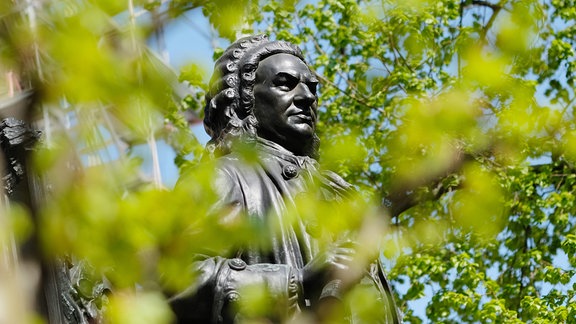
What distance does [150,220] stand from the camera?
534 cm

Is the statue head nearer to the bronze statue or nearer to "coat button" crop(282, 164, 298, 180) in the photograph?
the bronze statue

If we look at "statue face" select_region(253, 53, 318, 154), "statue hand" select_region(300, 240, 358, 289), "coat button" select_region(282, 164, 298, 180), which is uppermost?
"statue face" select_region(253, 53, 318, 154)

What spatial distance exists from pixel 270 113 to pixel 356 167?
27.6ft

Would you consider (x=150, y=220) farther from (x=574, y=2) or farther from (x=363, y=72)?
(x=574, y=2)

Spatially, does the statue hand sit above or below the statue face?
below

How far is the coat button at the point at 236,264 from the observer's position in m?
7.69

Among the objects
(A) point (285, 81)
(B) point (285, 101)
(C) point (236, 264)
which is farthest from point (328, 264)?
(A) point (285, 81)

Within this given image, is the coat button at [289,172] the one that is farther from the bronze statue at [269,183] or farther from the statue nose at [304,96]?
the statue nose at [304,96]

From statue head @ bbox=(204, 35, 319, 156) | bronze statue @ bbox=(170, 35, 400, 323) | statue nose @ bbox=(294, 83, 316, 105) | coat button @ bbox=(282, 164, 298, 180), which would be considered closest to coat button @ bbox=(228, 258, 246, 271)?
bronze statue @ bbox=(170, 35, 400, 323)

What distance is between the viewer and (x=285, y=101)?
877 centimetres

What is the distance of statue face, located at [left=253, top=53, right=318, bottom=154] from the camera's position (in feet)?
28.6

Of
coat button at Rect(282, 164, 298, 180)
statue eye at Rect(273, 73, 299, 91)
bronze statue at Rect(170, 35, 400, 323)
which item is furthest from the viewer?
statue eye at Rect(273, 73, 299, 91)

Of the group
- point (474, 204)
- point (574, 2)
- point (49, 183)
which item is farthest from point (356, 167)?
point (49, 183)

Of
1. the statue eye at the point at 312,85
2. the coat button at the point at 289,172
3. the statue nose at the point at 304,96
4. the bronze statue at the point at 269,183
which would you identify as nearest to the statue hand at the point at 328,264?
the bronze statue at the point at 269,183
